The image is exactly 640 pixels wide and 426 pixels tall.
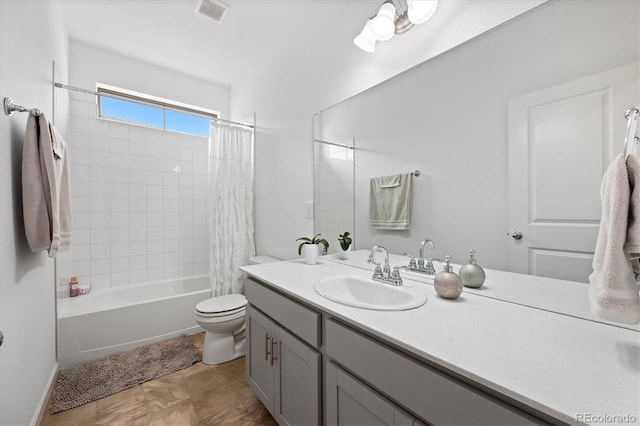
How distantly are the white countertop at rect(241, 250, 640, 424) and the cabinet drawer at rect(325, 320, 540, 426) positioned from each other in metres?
0.04

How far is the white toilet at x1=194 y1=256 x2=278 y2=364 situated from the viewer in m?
1.88

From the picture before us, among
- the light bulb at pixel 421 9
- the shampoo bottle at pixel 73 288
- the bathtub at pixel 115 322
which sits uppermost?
the light bulb at pixel 421 9

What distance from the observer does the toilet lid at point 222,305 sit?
1.91 metres

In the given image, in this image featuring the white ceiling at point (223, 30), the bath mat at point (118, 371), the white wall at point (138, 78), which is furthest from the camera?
the white wall at point (138, 78)

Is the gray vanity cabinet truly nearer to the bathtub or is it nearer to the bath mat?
the bath mat

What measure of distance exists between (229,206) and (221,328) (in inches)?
46.6

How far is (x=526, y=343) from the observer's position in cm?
67

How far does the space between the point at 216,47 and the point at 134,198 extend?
5.79 feet

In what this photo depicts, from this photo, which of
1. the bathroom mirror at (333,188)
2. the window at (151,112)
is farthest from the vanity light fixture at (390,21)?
the window at (151,112)

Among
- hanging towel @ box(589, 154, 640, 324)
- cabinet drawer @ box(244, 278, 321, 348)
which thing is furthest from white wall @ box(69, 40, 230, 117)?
hanging towel @ box(589, 154, 640, 324)

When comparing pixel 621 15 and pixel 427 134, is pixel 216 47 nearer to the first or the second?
pixel 427 134

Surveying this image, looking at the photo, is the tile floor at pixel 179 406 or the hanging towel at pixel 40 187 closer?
the hanging towel at pixel 40 187

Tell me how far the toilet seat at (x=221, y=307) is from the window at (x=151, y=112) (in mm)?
1848

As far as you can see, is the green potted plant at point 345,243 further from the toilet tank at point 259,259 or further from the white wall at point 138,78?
the white wall at point 138,78
